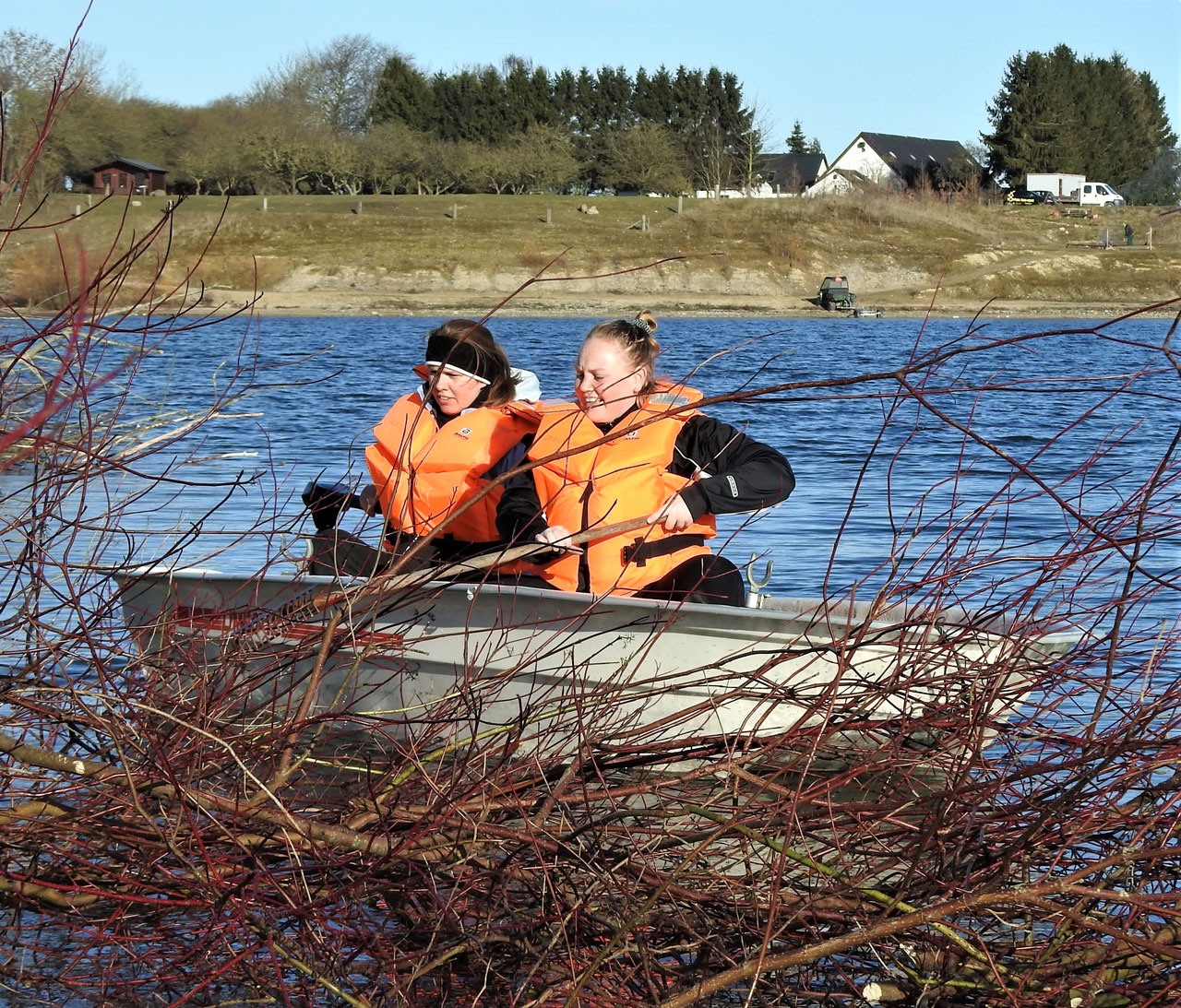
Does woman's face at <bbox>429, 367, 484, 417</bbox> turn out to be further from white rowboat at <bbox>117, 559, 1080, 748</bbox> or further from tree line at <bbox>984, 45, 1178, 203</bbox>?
tree line at <bbox>984, 45, 1178, 203</bbox>

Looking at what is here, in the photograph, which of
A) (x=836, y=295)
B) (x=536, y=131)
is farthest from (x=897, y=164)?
(x=836, y=295)

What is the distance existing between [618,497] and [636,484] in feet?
0.26

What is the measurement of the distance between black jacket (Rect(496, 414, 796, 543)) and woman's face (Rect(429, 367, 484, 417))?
587 millimetres

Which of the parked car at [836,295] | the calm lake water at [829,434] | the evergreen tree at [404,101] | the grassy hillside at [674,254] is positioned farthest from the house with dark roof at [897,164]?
the calm lake water at [829,434]

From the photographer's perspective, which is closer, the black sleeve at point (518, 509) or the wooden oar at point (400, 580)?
the wooden oar at point (400, 580)

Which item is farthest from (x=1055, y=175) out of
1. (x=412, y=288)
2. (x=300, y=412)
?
(x=300, y=412)

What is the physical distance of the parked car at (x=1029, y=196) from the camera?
225ft

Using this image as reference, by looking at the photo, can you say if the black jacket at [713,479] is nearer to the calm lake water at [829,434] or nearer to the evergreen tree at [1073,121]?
the calm lake water at [829,434]

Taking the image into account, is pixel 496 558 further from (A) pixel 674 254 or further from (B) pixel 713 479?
(A) pixel 674 254

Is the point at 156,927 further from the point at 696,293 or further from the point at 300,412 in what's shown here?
the point at 696,293

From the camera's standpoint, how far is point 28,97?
28.7 feet

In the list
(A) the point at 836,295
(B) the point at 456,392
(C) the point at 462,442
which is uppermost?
(A) the point at 836,295

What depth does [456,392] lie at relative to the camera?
17.5 feet

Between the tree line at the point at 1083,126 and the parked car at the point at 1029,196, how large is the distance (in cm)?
150
